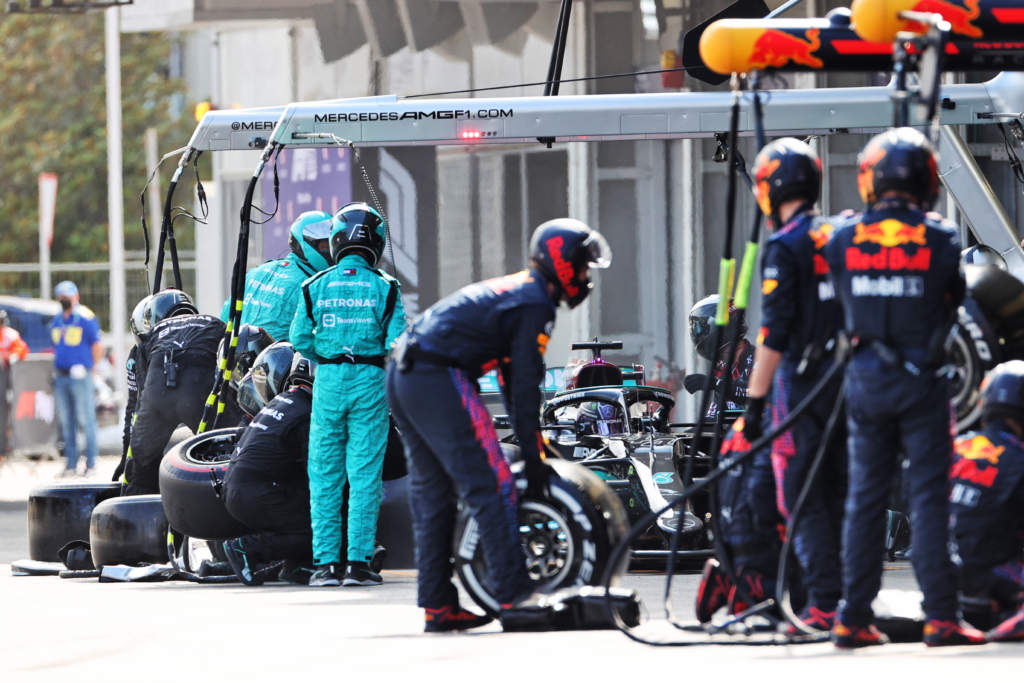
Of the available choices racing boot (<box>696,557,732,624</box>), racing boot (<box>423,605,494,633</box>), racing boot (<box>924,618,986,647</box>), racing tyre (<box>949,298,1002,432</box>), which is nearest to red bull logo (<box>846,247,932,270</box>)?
racing tyre (<box>949,298,1002,432</box>)

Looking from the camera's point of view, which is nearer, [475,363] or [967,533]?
[967,533]

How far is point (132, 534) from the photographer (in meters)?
12.0

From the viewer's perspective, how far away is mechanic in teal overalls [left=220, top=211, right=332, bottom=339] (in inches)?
495

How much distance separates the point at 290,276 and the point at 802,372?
5.49m

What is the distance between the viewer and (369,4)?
76.0 feet

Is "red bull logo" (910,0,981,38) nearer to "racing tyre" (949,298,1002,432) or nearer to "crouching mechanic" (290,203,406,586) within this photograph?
"racing tyre" (949,298,1002,432)

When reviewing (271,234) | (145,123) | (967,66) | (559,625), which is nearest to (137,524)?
(559,625)

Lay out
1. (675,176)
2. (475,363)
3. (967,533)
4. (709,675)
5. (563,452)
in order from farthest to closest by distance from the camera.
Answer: (675,176), (563,452), (475,363), (967,533), (709,675)

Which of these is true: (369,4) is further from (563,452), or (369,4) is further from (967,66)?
(967,66)

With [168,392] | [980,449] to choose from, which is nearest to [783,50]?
[980,449]

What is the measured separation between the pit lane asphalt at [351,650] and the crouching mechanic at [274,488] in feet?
2.41

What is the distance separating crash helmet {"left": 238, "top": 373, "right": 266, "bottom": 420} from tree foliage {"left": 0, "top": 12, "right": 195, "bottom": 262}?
3087 centimetres

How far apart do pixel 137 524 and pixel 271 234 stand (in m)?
9.83

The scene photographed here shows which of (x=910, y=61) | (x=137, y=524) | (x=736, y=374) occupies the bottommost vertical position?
(x=137, y=524)
